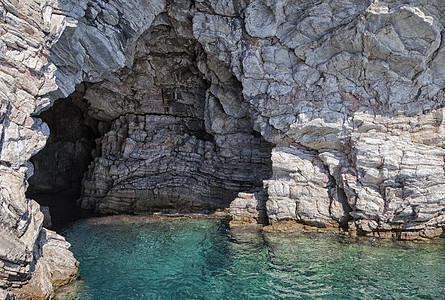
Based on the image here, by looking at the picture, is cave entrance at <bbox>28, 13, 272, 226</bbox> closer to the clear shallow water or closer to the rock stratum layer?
the rock stratum layer

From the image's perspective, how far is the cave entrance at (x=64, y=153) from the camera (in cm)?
2664

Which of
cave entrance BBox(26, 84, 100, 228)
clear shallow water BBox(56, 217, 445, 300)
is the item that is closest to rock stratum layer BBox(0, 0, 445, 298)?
clear shallow water BBox(56, 217, 445, 300)

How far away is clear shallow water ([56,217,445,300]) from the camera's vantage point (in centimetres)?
1021

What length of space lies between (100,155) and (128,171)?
341cm

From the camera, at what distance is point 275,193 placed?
1666 centimetres

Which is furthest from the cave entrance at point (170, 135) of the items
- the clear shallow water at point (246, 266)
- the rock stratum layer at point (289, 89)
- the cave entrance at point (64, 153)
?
the clear shallow water at point (246, 266)

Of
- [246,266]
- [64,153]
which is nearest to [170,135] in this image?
[64,153]

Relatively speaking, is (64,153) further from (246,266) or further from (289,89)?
(246,266)

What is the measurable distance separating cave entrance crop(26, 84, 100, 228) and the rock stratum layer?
26.1 feet

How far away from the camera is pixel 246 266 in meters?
12.2

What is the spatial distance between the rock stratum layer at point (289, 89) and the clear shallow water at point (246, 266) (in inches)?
54.7

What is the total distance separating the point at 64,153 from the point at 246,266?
68.5 feet

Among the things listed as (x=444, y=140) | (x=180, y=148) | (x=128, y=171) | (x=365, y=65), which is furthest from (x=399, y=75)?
(x=128, y=171)

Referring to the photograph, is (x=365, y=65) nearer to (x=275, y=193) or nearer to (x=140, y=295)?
(x=275, y=193)
